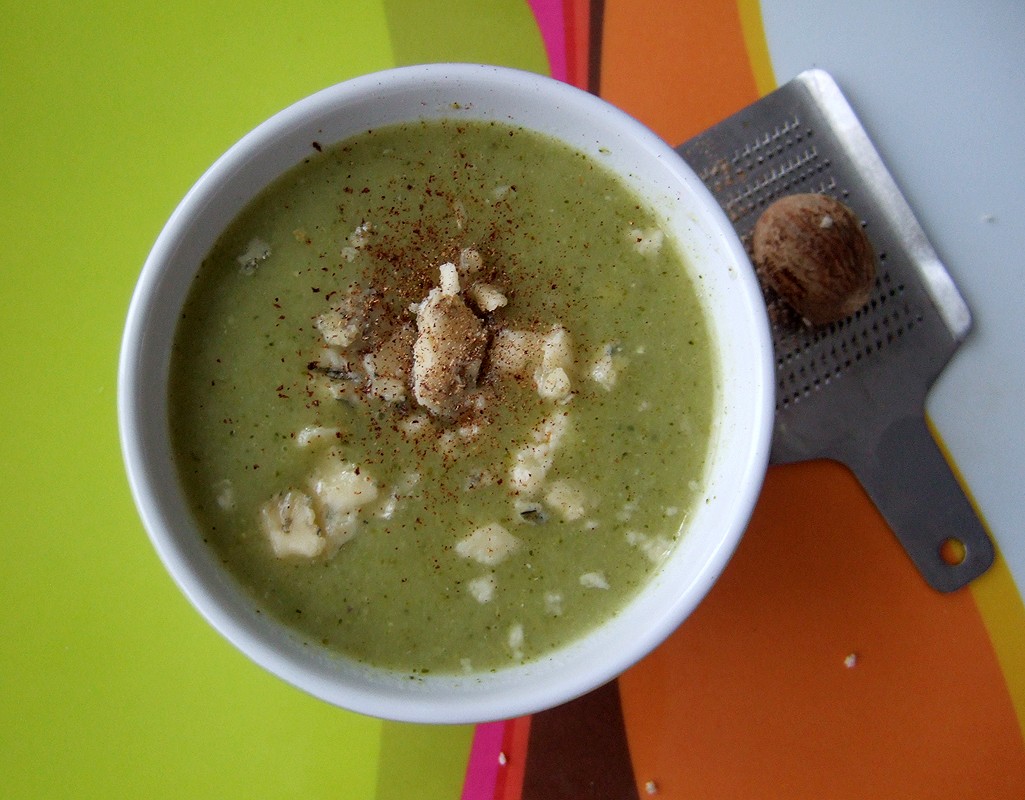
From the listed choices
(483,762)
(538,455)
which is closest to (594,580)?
(538,455)

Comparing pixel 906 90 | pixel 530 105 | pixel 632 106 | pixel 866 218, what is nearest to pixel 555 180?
pixel 530 105

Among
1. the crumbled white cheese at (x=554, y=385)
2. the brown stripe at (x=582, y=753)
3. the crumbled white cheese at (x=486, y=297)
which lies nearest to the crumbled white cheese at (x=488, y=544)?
the crumbled white cheese at (x=554, y=385)

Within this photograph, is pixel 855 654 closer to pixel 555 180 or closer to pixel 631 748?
pixel 631 748

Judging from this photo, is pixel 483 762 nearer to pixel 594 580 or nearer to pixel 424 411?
pixel 594 580

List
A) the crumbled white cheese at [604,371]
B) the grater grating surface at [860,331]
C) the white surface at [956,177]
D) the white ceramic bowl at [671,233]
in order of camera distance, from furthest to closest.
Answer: the white surface at [956,177] < the grater grating surface at [860,331] < the crumbled white cheese at [604,371] < the white ceramic bowl at [671,233]

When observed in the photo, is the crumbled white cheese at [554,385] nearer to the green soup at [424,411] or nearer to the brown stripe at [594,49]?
the green soup at [424,411]
